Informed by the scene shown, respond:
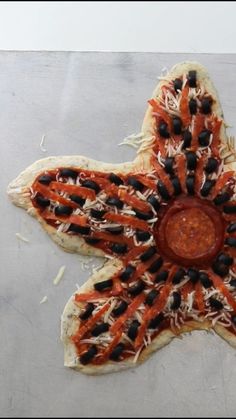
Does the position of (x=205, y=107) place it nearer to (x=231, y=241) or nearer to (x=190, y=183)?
(x=190, y=183)

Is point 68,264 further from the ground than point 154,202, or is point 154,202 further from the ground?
point 154,202

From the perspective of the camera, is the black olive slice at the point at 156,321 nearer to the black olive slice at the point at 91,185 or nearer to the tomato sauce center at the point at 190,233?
the tomato sauce center at the point at 190,233

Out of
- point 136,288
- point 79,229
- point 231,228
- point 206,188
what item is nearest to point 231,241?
point 231,228

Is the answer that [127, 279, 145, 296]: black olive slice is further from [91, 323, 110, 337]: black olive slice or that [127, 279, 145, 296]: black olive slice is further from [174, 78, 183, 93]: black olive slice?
[174, 78, 183, 93]: black olive slice

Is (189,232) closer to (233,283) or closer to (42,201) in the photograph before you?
(233,283)

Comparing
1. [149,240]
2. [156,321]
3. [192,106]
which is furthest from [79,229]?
[192,106]

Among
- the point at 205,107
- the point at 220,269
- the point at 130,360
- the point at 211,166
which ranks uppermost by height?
the point at 205,107

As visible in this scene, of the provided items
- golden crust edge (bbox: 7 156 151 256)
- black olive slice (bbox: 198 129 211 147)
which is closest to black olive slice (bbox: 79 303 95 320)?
golden crust edge (bbox: 7 156 151 256)

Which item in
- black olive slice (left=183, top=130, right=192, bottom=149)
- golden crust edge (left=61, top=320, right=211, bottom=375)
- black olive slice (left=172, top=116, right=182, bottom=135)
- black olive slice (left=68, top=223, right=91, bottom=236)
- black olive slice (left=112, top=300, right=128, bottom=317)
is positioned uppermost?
black olive slice (left=172, top=116, right=182, bottom=135)
